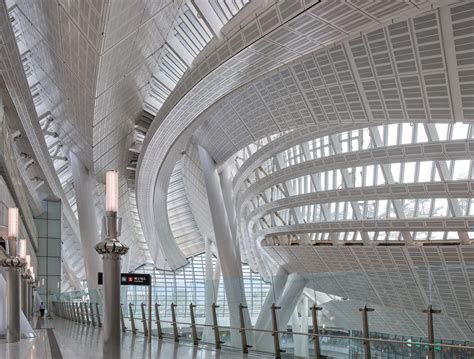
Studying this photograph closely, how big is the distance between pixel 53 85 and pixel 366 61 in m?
14.5

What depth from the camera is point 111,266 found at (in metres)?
9.55

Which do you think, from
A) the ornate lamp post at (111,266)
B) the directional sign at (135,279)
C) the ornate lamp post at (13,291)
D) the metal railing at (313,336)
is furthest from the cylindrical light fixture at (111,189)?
the ornate lamp post at (13,291)

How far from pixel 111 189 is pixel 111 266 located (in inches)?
49.9

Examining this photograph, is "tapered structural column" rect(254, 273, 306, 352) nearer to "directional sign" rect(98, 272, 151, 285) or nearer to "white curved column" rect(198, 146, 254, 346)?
"directional sign" rect(98, 272, 151, 285)

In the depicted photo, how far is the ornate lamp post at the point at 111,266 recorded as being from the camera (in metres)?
9.33

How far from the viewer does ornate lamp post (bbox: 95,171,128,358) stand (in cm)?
933

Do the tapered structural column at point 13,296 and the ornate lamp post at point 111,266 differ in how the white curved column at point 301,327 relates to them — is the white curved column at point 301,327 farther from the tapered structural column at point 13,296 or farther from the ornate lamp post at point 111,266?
the tapered structural column at point 13,296

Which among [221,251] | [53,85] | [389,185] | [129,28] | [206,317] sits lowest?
[206,317]

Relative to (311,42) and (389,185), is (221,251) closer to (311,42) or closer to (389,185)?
Answer: (389,185)

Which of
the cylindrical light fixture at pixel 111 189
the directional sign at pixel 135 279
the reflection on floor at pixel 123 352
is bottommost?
the reflection on floor at pixel 123 352

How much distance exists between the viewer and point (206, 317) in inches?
590

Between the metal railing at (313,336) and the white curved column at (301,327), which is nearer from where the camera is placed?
the metal railing at (313,336)

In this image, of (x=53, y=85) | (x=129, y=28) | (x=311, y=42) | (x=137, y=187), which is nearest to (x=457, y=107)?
(x=311, y=42)

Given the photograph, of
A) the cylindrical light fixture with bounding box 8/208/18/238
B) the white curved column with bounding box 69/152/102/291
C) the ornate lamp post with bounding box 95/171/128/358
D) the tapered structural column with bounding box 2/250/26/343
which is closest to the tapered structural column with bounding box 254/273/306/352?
the ornate lamp post with bounding box 95/171/128/358
